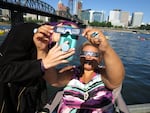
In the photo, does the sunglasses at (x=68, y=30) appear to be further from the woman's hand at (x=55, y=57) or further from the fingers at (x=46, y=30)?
the woman's hand at (x=55, y=57)

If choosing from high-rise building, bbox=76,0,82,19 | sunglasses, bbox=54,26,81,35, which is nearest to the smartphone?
sunglasses, bbox=54,26,81,35

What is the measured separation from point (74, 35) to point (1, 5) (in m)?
31.2

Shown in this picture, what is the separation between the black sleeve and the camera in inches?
52.8

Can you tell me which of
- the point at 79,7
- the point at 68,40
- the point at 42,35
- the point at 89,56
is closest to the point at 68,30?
the point at 68,40

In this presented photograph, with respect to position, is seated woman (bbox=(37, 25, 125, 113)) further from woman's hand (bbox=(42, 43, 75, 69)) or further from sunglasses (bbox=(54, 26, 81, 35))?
woman's hand (bbox=(42, 43, 75, 69))

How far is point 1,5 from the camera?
30203mm

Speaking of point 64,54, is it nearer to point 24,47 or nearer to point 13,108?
point 24,47

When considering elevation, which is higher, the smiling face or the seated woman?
the smiling face

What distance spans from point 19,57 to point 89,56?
864mm

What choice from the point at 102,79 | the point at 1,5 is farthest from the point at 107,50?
the point at 1,5

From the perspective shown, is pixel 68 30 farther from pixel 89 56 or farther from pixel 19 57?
pixel 89 56

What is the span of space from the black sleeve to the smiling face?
26.7 inches

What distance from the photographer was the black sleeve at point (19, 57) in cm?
134

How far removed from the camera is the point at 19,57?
1508mm
